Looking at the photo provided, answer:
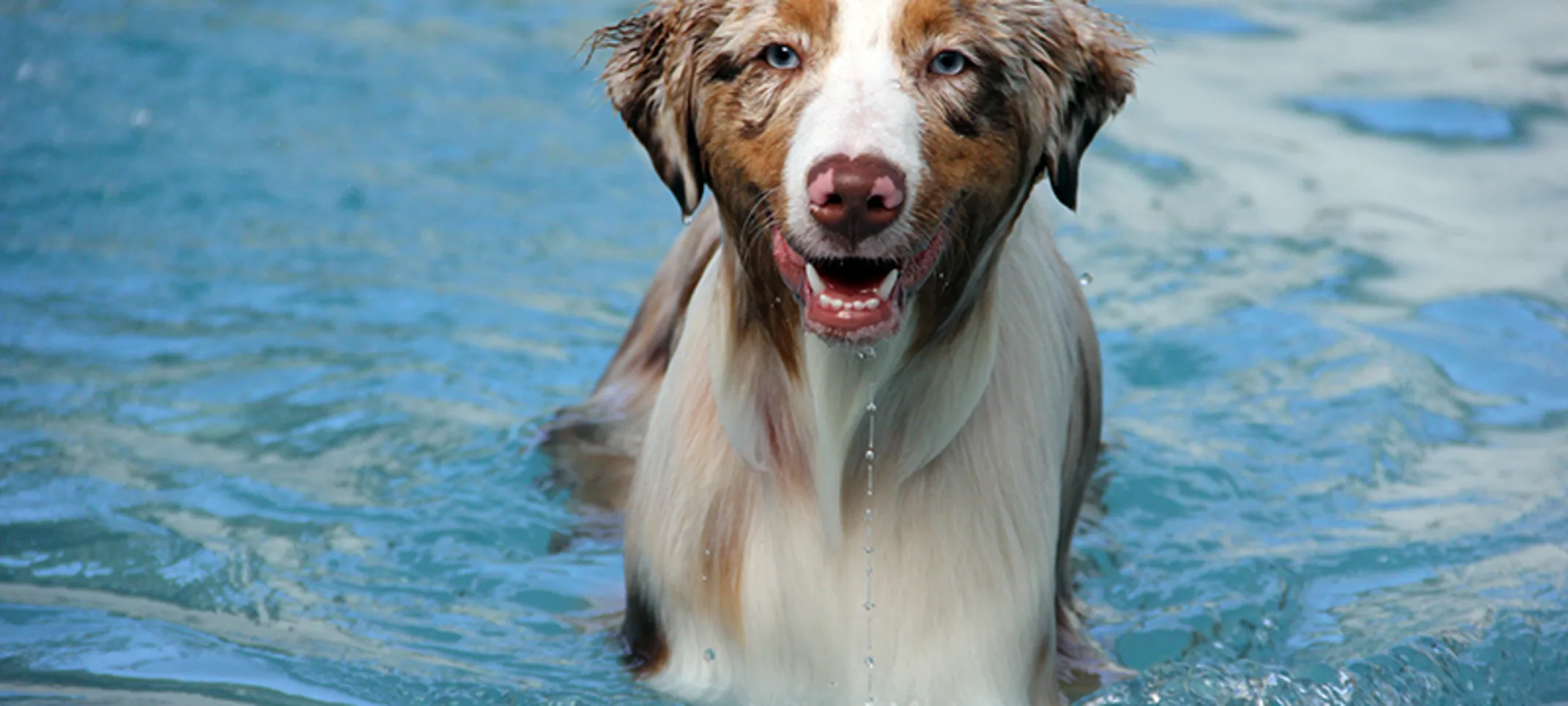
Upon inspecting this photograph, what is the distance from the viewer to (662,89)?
334 cm

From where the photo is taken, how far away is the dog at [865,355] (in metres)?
3.08

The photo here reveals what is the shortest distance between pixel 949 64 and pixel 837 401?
71 cm

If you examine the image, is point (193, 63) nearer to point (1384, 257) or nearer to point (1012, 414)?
point (1384, 257)

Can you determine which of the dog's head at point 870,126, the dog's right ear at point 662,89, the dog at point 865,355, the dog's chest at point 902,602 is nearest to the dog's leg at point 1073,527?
the dog at point 865,355

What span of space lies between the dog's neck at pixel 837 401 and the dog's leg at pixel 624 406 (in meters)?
1.20

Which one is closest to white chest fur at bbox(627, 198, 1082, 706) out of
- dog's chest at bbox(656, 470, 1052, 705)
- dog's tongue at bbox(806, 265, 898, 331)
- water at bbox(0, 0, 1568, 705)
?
dog's chest at bbox(656, 470, 1052, 705)

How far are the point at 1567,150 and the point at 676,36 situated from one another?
6.43 meters

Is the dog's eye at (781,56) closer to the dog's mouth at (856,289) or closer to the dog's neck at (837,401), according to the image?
the dog's mouth at (856,289)

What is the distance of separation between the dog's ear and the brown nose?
44 cm

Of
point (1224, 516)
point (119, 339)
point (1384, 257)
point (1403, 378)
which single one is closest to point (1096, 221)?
point (1384, 257)

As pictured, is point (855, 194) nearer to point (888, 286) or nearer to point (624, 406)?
point (888, 286)

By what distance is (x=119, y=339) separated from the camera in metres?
6.19

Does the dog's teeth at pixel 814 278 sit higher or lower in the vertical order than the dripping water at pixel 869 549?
higher

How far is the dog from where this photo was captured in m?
3.08
